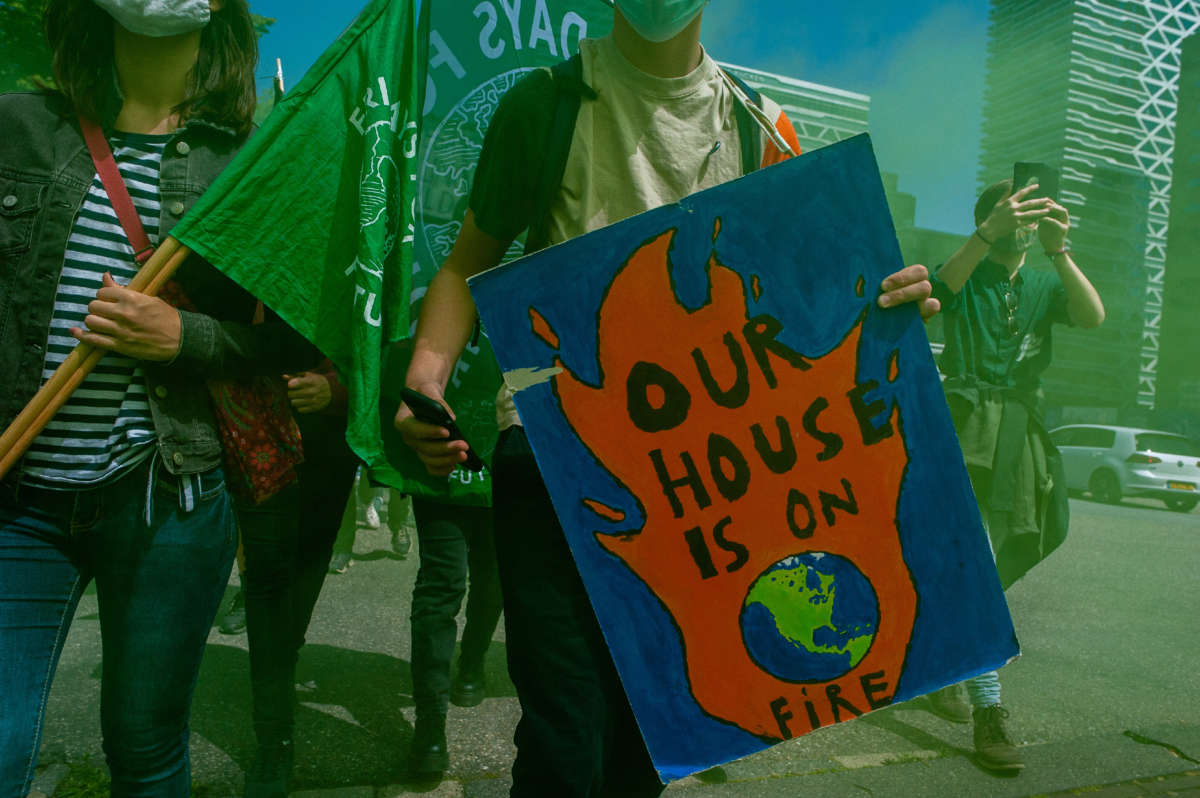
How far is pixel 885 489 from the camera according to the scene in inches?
52.7

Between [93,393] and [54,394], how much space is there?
0.23 feet

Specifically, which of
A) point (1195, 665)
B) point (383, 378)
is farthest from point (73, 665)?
point (1195, 665)

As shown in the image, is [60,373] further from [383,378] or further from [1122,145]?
[1122,145]

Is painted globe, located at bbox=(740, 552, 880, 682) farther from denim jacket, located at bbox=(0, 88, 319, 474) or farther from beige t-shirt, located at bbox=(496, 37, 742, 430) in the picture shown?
denim jacket, located at bbox=(0, 88, 319, 474)

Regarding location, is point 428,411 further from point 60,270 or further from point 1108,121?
point 1108,121

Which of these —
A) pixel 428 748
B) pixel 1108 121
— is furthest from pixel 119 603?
pixel 1108 121

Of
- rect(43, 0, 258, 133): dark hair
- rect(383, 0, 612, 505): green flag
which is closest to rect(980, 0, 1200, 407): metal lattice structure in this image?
rect(383, 0, 612, 505): green flag

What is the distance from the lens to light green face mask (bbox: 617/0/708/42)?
1415 mm

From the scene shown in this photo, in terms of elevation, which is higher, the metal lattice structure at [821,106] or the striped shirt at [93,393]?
the metal lattice structure at [821,106]

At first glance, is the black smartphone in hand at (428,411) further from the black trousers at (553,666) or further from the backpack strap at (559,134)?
the backpack strap at (559,134)

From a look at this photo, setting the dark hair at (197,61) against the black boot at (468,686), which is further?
→ the black boot at (468,686)

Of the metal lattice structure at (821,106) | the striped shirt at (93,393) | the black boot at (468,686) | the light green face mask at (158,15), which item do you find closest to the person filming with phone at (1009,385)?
the black boot at (468,686)

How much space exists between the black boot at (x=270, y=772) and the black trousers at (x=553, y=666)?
52.4 inches

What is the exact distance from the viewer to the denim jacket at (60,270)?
4.61ft
